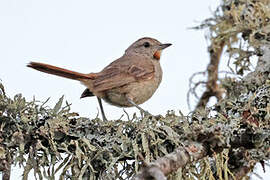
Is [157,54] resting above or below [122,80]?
above

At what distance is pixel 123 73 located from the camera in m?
4.67

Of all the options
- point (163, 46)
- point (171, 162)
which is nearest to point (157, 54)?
point (163, 46)

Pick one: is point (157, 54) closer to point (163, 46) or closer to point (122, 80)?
point (163, 46)

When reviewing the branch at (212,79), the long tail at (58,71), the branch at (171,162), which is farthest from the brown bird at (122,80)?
the branch at (171,162)

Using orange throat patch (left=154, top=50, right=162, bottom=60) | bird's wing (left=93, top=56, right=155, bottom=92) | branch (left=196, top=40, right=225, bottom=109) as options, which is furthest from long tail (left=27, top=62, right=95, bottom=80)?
orange throat patch (left=154, top=50, right=162, bottom=60)

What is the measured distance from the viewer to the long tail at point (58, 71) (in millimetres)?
3768

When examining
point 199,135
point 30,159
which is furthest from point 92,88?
point 199,135

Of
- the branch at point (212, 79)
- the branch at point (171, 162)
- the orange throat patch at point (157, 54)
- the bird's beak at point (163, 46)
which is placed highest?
the bird's beak at point (163, 46)

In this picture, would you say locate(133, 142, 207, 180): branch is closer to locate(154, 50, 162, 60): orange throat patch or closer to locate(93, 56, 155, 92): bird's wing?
locate(93, 56, 155, 92): bird's wing

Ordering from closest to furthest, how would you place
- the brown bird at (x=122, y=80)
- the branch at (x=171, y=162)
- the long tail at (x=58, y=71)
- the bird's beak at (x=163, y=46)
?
1. the branch at (x=171, y=162)
2. the long tail at (x=58, y=71)
3. the brown bird at (x=122, y=80)
4. the bird's beak at (x=163, y=46)

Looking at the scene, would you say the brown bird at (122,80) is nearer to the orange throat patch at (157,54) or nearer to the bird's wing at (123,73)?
the bird's wing at (123,73)

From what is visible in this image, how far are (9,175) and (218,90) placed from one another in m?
2.80

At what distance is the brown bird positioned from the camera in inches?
170

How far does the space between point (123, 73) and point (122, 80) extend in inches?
5.1
